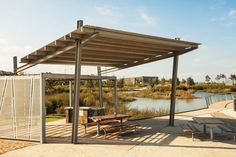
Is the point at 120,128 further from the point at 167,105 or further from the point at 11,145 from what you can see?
the point at 167,105

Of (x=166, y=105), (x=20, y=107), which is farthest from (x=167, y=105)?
(x=20, y=107)

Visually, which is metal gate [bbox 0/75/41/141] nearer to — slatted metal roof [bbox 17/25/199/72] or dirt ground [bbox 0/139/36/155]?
dirt ground [bbox 0/139/36/155]

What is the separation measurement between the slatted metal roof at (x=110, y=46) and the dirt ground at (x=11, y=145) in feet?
10.3

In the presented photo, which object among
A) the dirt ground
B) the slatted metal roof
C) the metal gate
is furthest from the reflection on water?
the dirt ground

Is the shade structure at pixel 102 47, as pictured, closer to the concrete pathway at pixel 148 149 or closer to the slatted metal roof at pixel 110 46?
the slatted metal roof at pixel 110 46

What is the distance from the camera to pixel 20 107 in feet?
32.1

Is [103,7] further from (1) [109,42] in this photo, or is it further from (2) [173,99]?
(2) [173,99]

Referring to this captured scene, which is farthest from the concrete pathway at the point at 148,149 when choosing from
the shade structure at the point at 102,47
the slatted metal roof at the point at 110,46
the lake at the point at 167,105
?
the lake at the point at 167,105

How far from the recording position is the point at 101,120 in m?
10.2

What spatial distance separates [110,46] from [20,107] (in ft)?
12.1

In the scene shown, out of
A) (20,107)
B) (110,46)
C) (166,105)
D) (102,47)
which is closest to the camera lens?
(20,107)

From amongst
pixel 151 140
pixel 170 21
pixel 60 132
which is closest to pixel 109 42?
pixel 170 21

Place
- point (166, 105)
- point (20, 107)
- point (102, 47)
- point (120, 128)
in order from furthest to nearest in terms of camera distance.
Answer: point (166, 105)
point (120, 128)
point (102, 47)
point (20, 107)

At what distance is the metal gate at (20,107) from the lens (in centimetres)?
935
